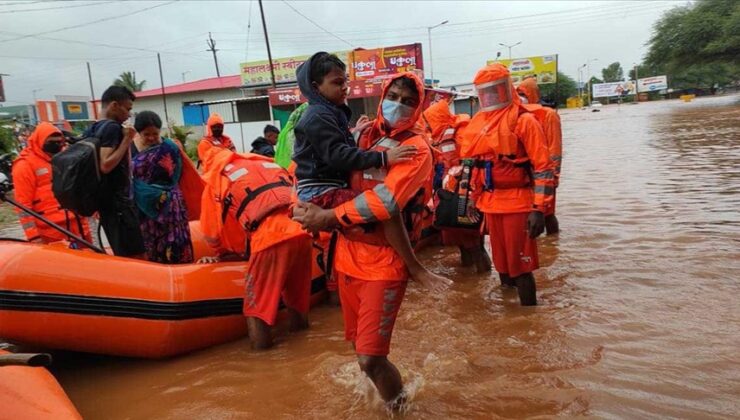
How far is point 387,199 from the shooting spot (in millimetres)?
2281

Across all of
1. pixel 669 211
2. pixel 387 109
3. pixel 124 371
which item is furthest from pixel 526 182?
pixel 669 211

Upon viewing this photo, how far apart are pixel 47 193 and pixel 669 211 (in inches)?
273

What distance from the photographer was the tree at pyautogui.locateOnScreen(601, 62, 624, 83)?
111250 mm

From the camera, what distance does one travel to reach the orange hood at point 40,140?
4672mm

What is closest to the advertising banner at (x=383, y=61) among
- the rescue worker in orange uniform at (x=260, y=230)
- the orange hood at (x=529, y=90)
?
the orange hood at (x=529, y=90)

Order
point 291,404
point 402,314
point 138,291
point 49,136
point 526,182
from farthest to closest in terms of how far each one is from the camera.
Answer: point 49,136, point 402,314, point 526,182, point 138,291, point 291,404

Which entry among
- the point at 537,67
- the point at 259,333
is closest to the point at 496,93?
the point at 259,333

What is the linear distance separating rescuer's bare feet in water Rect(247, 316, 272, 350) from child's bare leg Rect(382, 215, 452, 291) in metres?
1.61

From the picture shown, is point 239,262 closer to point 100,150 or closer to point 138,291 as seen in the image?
point 138,291

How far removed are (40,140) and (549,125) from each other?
14.7 ft

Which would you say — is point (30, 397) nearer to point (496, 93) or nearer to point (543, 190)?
point (543, 190)

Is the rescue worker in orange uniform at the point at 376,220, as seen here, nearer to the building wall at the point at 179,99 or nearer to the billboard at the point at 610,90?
the building wall at the point at 179,99

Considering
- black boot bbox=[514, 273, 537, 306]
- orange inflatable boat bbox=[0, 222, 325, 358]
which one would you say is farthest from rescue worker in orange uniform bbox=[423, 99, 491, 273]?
orange inflatable boat bbox=[0, 222, 325, 358]

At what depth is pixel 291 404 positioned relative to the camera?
117 inches
